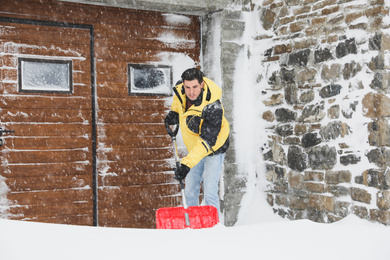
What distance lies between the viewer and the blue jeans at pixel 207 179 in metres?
4.40

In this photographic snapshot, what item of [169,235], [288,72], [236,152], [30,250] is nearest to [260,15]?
[288,72]

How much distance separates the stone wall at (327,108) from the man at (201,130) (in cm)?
110

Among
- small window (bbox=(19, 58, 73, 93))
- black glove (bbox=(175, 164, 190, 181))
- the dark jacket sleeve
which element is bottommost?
black glove (bbox=(175, 164, 190, 181))

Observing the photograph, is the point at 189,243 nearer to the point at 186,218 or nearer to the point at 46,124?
the point at 186,218

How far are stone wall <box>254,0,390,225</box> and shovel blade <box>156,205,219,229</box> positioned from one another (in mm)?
1511

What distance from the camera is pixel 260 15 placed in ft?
18.2

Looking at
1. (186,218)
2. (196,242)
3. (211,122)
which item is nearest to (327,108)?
(211,122)

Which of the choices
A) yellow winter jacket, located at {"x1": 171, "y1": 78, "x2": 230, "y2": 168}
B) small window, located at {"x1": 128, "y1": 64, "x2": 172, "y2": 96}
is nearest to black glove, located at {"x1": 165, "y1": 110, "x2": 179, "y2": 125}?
yellow winter jacket, located at {"x1": 171, "y1": 78, "x2": 230, "y2": 168}

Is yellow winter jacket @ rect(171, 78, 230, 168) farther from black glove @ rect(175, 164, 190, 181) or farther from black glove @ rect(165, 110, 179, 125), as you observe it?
black glove @ rect(165, 110, 179, 125)

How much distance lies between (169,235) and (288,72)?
325cm

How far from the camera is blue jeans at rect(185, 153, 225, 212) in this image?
4402 mm

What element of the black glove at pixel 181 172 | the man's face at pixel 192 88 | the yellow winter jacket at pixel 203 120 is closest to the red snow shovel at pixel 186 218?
the black glove at pixel 181 172

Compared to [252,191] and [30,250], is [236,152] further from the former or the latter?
[30,250]

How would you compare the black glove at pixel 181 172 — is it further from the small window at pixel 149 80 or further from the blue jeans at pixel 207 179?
the small window at pixel 149 80
